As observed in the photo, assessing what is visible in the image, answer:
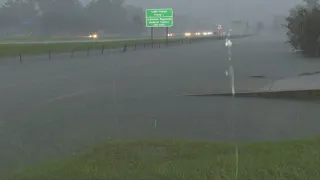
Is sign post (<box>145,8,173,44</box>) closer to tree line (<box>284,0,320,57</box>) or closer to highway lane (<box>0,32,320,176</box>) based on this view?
tree line (<box>284,0,320,57</box>)

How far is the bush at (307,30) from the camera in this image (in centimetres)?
3715

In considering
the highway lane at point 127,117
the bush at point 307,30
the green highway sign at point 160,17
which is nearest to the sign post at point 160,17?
the green highway sign at point 160,17

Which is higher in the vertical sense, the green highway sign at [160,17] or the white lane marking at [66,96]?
the green highway sign at [160,17]

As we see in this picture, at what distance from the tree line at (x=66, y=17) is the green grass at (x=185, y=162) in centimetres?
12786

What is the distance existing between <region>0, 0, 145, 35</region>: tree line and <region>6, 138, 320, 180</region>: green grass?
127863 millimetres

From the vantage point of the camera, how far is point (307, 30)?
1496 inches

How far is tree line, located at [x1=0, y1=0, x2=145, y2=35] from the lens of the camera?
13150 centimetres

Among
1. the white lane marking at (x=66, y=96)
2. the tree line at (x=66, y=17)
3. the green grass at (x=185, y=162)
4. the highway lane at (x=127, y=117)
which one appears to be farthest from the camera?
the tree line at (x=66, y=17)

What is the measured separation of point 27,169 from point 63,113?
5.18m

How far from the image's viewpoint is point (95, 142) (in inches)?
307

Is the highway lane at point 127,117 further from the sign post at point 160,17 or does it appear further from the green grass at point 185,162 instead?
the sign post at point 160,17

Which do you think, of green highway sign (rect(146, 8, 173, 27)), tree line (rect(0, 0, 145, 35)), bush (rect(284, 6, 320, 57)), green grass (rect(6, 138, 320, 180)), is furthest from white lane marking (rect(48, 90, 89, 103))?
tree line (rect(0, 0, 145, 35))

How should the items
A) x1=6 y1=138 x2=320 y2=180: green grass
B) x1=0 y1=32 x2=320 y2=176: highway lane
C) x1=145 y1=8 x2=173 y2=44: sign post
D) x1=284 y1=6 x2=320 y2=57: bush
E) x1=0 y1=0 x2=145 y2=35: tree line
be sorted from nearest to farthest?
x1=6 y1=138 x2=320 y2=180: green grass, x1=0 y1=32 x2=320 y2=176: highway lane, x1=284 y1=6 x2=320 y2=57: bush, x1=145 y1=8 x2=173 y2=44: sign post, x1=0 y1=0 x2=145 y2=35: tree line

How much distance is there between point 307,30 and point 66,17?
103440mm
